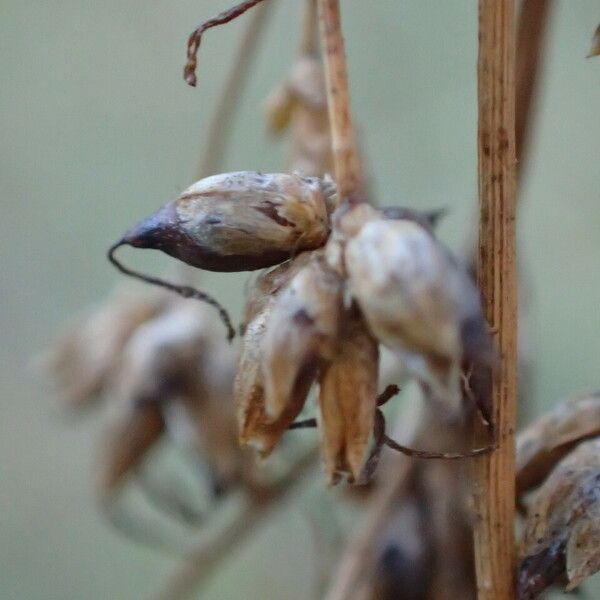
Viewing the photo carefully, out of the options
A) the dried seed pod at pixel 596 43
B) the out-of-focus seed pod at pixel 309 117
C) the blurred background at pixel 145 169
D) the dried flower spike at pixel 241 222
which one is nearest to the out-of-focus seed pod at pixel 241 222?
the dried flower spike at pixel 241 222

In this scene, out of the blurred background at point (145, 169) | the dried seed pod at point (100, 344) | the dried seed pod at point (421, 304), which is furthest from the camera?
the blurred background at point (145, 169)

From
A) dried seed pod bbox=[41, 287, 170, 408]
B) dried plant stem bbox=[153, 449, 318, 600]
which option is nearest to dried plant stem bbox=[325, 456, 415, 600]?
dried plant stem bbox=[153, 449, 318, 600]

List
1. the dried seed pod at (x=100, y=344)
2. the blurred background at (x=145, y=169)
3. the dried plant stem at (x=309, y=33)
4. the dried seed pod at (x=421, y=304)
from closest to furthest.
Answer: the dried seed pod at (x=421, y=304) → the dried plant stem at (x=309, y=33) → the dried seed pod at (x=100, y=344) → the blurred background at (x=145, y=169)

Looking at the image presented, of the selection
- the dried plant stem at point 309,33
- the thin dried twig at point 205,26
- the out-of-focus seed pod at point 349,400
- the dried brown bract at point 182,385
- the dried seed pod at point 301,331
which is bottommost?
the dried brown bract at point 182,385

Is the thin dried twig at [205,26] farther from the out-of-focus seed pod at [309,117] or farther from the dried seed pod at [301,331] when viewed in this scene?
the out-of-focus seed pod at [309,117]

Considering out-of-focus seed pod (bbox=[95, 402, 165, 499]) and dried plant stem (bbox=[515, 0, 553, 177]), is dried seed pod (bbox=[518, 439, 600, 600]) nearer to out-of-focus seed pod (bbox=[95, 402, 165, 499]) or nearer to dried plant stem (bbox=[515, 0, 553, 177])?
dried plant stem (bbox=[515, 0, 553, 177])

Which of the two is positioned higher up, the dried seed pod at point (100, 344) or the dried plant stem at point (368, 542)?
the dried seed pod at point (100, 344)

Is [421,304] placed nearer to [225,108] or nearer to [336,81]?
[336,81]

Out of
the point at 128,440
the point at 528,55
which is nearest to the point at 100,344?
the point at 128,440
